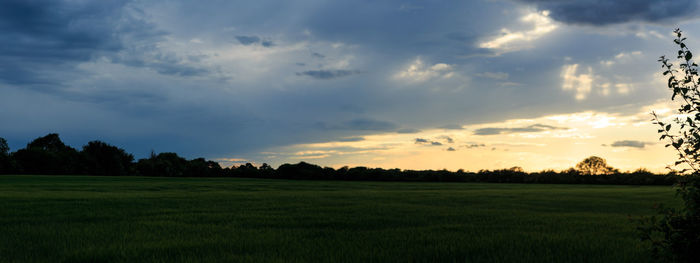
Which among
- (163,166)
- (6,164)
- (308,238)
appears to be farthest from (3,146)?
(308,238)

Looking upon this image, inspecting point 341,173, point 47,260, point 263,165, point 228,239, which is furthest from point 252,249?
point 263,165

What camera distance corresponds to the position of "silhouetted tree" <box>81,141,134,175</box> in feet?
303

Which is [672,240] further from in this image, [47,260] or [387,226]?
[47,260]

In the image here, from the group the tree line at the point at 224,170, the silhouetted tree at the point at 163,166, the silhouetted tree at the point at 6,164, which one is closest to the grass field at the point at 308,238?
the tree line at the point at 224,170

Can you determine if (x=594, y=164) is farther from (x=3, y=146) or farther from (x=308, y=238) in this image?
(x=3, y=146)

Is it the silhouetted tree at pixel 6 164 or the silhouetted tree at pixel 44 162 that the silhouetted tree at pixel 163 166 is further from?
the silhouetted tree at pixel 6 164

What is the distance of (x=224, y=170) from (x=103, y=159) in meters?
32.9

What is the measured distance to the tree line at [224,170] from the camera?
70562 millimetres

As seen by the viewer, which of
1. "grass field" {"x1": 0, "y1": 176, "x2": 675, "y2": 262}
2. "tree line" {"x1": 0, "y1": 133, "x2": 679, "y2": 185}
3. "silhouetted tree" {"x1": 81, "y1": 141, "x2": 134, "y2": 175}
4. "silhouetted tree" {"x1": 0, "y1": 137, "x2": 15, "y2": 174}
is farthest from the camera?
"silhouetted tree" {"x1": 81, "y1": 141, "x2": 134, "y2": 175}

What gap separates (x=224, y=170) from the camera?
83.6m

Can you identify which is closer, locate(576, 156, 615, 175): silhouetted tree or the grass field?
the grass field

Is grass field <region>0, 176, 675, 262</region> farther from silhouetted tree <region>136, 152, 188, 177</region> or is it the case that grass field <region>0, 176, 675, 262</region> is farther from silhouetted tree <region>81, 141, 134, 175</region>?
silhouetted tree <region>81, 141, 134, 175</region>

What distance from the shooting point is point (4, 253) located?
26.2 ft

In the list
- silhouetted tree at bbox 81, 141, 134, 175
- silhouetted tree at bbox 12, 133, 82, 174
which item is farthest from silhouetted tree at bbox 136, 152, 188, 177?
silhouetted tree at bbox 12, 133, 82, 174
